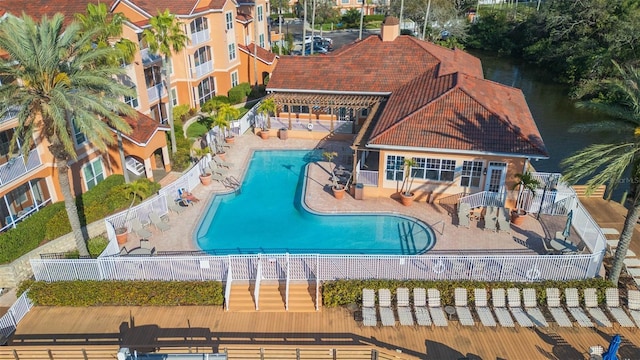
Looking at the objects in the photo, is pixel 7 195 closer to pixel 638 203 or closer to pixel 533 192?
pixel 533 192

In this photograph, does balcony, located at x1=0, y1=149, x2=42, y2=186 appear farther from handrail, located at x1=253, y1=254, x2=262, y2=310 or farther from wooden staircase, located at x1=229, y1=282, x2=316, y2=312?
handrail, located at x1=253, y1=254, x2=262, y2=310

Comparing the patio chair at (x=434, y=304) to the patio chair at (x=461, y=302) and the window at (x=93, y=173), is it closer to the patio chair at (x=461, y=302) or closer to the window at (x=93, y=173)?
the patio chair at (x=461, y=302)

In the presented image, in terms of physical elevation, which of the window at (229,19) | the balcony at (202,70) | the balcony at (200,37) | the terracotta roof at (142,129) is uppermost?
the window at (229,19)

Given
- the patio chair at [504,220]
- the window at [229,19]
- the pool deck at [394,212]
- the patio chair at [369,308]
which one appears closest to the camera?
the patio chair at [369,308]

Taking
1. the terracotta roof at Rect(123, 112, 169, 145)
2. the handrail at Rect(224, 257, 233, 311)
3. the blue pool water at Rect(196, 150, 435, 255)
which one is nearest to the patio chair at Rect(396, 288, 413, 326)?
the blue pool water at Rect(196, 150, 435, 255)

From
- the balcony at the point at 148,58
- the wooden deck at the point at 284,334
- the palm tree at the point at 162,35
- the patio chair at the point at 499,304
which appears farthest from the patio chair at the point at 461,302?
the balcony at the point at 148,58

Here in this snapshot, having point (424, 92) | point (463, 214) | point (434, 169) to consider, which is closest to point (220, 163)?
point (434, 169)

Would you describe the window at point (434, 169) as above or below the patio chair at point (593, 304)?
above

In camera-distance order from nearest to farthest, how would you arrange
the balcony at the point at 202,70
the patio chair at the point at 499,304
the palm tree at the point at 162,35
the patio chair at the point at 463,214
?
1. the patio chair at the point at 499,304
2. the patio chair at the point at 463,214
3. the palm tree at the point at 162,35
4. the balcony at the point at 202,70

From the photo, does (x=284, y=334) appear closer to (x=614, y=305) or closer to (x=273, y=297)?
(x=273, y=297)
